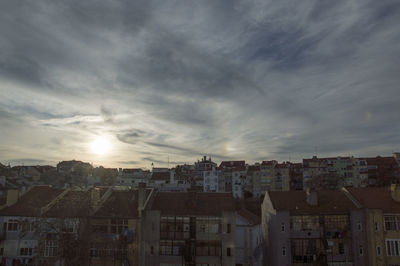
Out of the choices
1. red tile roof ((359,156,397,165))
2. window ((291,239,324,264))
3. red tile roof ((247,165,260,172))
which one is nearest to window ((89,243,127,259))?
window ((291,239,324,264))

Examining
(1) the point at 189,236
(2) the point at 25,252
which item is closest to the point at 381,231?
(1) the point at 189,236

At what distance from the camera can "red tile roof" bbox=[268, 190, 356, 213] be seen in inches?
1709

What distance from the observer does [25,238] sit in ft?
137

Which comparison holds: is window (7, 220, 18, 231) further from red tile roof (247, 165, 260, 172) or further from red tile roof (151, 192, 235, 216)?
red tile roof (247, 165, 260, 172)

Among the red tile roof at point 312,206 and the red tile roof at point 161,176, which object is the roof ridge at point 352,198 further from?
the red tile roof at point 161,176

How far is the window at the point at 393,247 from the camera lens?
41.4m

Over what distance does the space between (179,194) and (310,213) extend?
18951 millimetres

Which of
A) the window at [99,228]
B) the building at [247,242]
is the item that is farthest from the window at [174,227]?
the building at [247,242]

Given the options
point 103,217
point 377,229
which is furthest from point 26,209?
point 377,229

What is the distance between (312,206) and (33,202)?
133ft

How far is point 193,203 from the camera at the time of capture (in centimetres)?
4325

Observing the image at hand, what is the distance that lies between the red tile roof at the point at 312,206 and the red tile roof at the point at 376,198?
1.58 metres

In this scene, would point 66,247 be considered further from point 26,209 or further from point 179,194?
point 179,194

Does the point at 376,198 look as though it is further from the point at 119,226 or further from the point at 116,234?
the point at 116,234
